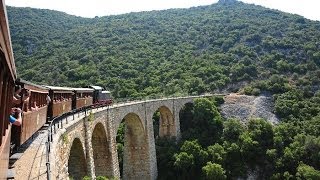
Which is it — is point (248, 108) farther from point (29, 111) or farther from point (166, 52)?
point (29, 111)

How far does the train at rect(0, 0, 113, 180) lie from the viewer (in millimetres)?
5258

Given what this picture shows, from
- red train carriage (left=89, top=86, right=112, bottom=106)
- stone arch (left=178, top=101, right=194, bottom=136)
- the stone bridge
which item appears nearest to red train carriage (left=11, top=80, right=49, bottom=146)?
the stone bridge

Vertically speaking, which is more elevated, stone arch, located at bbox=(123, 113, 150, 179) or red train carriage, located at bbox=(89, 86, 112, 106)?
red train carriage, located at bbox=(89, 86, 112, 106)

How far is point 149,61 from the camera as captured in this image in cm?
7300

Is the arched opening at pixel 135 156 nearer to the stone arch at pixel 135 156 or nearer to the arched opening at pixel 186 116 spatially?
the stone arch at pixel 135 156

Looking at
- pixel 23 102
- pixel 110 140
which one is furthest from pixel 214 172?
pixel 23 102

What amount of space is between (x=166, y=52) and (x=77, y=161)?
63603 mm

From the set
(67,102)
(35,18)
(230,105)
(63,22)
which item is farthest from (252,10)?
(67,102)

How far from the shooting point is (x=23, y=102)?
1022cm

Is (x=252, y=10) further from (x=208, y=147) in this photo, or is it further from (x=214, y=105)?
(x=208, y=147)

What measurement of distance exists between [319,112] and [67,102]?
3993 cm

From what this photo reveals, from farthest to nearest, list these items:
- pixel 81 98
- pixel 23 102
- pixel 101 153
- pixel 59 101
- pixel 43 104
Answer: pixel 81 98, pixel 101 153, pixel 59 101, pixel 43 104, pixel 23 102

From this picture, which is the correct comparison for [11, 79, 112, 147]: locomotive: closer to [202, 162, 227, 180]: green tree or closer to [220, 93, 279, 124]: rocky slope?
[202, 162, 227, 180]: green tree

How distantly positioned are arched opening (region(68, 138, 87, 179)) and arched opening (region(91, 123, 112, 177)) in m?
4.82
